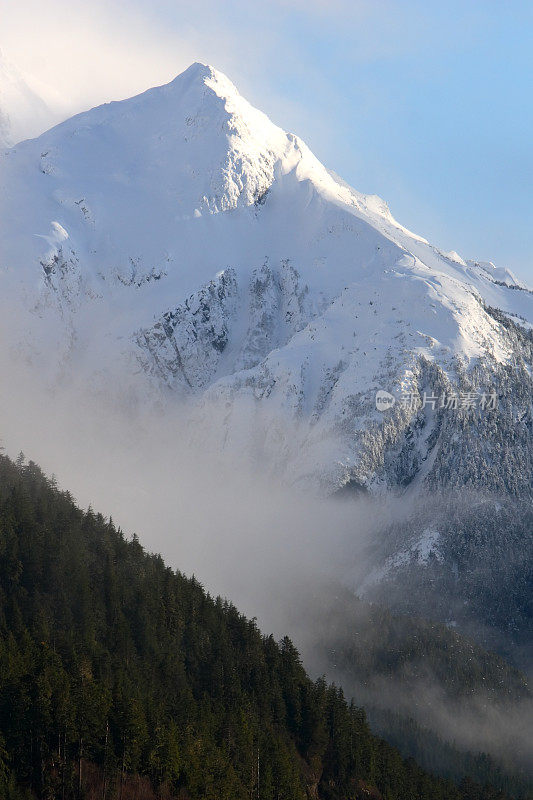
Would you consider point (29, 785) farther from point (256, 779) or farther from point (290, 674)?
point (290, 674)

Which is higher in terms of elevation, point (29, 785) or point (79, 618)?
point (79, 618)

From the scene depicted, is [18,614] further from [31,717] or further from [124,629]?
[31,717]

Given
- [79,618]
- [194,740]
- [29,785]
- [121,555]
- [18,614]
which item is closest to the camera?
[29,785]

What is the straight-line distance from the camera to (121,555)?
188000 mm

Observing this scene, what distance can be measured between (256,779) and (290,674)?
37.7 m

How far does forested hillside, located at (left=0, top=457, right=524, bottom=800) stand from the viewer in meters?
122

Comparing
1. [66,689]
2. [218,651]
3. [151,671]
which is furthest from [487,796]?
[66,689]

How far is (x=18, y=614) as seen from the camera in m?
154

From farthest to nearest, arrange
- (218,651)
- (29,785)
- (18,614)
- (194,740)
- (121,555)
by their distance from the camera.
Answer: (121,555) < (218,651) < (18,614) < (194,740) < (29,785)

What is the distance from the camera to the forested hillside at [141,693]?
12231 cm

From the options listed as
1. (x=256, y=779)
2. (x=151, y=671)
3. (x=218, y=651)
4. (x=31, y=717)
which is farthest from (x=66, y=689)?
(x=218, y=651)

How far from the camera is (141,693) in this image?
488 ft

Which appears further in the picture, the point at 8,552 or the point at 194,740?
the point at 8,552

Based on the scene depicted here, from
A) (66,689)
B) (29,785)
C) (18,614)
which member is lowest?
(29,785)
